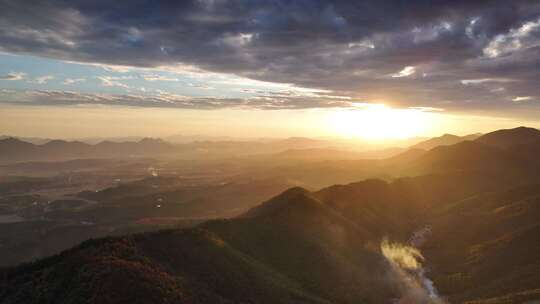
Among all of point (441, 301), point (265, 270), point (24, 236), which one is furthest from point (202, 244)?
point (24, 236)

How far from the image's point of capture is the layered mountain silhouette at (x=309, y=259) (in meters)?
58.4

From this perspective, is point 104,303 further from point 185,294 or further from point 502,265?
point 502,265

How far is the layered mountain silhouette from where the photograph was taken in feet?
192

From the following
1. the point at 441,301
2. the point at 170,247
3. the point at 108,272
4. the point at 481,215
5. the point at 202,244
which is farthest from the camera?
the point at 481,215

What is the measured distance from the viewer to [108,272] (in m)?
56.3

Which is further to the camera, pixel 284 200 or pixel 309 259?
pixel 284 200

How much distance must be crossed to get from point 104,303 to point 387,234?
102733 mm

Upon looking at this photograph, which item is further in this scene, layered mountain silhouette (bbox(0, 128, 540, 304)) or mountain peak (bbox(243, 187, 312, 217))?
mountain peak (bbox(243, 187, 312, 217))

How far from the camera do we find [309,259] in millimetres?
96812

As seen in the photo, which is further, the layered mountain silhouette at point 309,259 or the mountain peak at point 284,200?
the mountain peak at point 284,200

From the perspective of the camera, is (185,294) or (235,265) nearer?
(185,294)

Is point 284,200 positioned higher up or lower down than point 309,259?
higher up

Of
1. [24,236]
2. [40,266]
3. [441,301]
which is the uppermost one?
[40,266]

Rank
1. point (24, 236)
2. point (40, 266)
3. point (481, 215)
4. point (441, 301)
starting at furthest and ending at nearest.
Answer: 1. point (24, 236)
2. point (481, 215)
3. point (441, 301)
4. point (40, 266)
